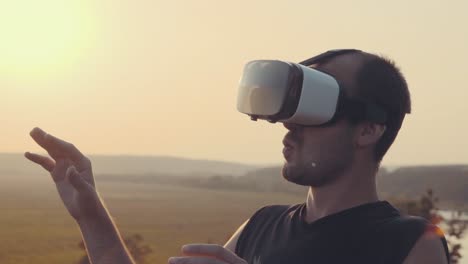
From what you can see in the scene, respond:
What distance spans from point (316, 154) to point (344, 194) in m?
0.19

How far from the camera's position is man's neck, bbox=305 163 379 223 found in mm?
3568

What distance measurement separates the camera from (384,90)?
3.70m

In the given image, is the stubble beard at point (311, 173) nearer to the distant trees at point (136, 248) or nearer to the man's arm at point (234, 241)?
the man's arm at point (234, 241)

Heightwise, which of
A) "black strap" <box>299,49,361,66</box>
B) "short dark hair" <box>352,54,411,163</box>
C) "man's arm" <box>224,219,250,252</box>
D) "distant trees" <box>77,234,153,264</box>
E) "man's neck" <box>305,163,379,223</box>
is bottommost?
"distant trees" <box>77,234,153,264</box>

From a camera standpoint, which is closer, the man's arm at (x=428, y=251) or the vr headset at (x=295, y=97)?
the man's arm at (x=428, y=251)

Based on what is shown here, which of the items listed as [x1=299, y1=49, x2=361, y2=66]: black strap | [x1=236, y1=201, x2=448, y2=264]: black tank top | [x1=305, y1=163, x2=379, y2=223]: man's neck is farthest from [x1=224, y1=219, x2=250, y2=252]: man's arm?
[x1=299, y1=49, x2=361, y2=66]: black strap

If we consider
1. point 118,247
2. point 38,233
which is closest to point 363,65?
point 118,247

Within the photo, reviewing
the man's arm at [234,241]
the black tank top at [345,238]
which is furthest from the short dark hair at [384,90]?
the man's arm at [234,241]

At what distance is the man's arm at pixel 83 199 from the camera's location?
3.52 meters

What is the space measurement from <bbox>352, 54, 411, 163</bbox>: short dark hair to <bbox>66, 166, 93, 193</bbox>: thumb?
106cm

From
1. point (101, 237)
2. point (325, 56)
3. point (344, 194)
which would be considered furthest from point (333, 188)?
point (101, 237)

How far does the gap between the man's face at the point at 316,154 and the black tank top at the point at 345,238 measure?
0.52 feet

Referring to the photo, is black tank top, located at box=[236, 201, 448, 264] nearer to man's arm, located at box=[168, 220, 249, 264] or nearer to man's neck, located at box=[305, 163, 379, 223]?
man's neck, located at box=[305, 163, 379, 223]

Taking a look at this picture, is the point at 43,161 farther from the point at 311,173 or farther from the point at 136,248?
the point at 136,248
